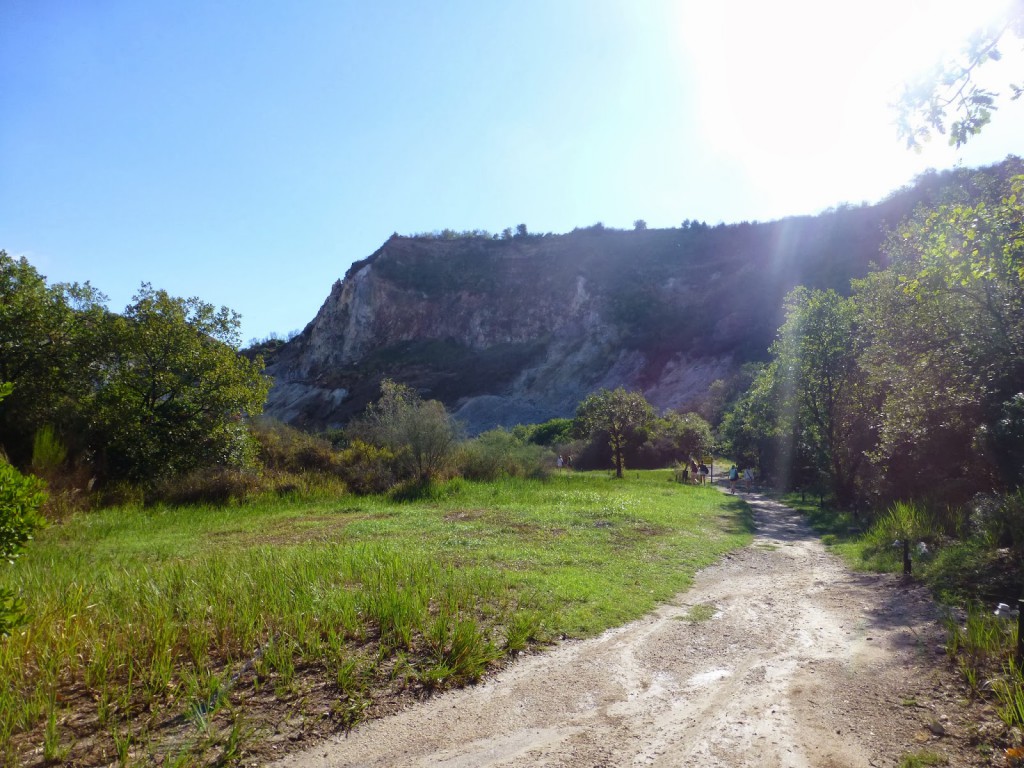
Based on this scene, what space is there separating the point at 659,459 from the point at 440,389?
111 feet

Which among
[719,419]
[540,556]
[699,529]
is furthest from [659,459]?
[540,556]

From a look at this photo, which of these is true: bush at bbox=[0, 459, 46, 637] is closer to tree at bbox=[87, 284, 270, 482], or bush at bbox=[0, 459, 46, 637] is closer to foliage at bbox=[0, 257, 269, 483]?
foliage at bbox=[0, 257, 269, 483]

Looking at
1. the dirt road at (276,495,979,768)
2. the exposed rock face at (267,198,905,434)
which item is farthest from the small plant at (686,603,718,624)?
the exposed rock face at (267,198,905,434)

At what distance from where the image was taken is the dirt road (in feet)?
12.1

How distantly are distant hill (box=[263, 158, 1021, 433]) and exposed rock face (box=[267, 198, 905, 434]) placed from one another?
183 millimetres

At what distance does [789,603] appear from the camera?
7.36 m

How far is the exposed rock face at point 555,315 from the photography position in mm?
62156

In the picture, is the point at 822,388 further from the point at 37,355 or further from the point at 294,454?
the point at 37,355

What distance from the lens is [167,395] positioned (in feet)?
59.3

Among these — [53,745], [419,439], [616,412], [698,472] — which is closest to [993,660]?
[53,745]

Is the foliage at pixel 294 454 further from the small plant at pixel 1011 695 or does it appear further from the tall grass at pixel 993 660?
the small plant at pixel 1011 695

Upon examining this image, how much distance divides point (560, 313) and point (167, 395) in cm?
5758

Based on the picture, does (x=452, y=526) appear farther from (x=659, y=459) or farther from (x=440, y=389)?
(x=440, y=389)

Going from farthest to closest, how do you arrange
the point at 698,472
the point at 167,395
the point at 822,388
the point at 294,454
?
the point at 698,472, the point at 294,454, the point at 822,388, the point at 167,395
